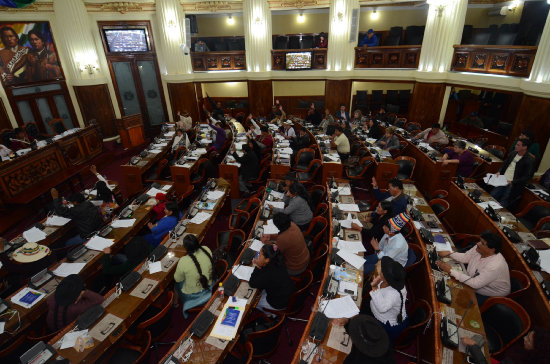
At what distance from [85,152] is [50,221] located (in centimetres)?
571

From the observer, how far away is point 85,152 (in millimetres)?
10844

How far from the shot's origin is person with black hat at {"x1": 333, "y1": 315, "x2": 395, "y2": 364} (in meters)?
2.76

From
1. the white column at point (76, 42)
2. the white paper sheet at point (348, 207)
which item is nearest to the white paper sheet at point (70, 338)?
the white paper sheet at point (348, 207)

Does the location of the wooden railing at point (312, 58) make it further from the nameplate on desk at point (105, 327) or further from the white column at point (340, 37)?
the nameplate on desk at point (105, 327)

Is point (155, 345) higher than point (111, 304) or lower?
lower

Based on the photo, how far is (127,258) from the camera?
4.97 m

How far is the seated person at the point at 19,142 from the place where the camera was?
32.1ft

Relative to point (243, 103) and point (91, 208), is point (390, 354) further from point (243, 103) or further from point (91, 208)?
point (243, 103)

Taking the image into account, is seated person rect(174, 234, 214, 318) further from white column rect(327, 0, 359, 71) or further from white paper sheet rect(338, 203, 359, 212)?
white column rect(327, 0, 359, 71)

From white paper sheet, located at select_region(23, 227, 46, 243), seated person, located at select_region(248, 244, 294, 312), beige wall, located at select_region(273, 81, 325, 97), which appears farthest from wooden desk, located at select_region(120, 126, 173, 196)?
beige wall, located at select_region(273, 81, 325, 97)

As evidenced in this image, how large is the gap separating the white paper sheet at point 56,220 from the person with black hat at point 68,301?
2.64 metres

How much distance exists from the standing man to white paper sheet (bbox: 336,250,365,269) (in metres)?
13.7

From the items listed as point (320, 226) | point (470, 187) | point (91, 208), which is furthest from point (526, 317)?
point (91, 208)

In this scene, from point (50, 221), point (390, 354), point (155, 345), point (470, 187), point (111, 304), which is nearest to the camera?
point (390, 354)
